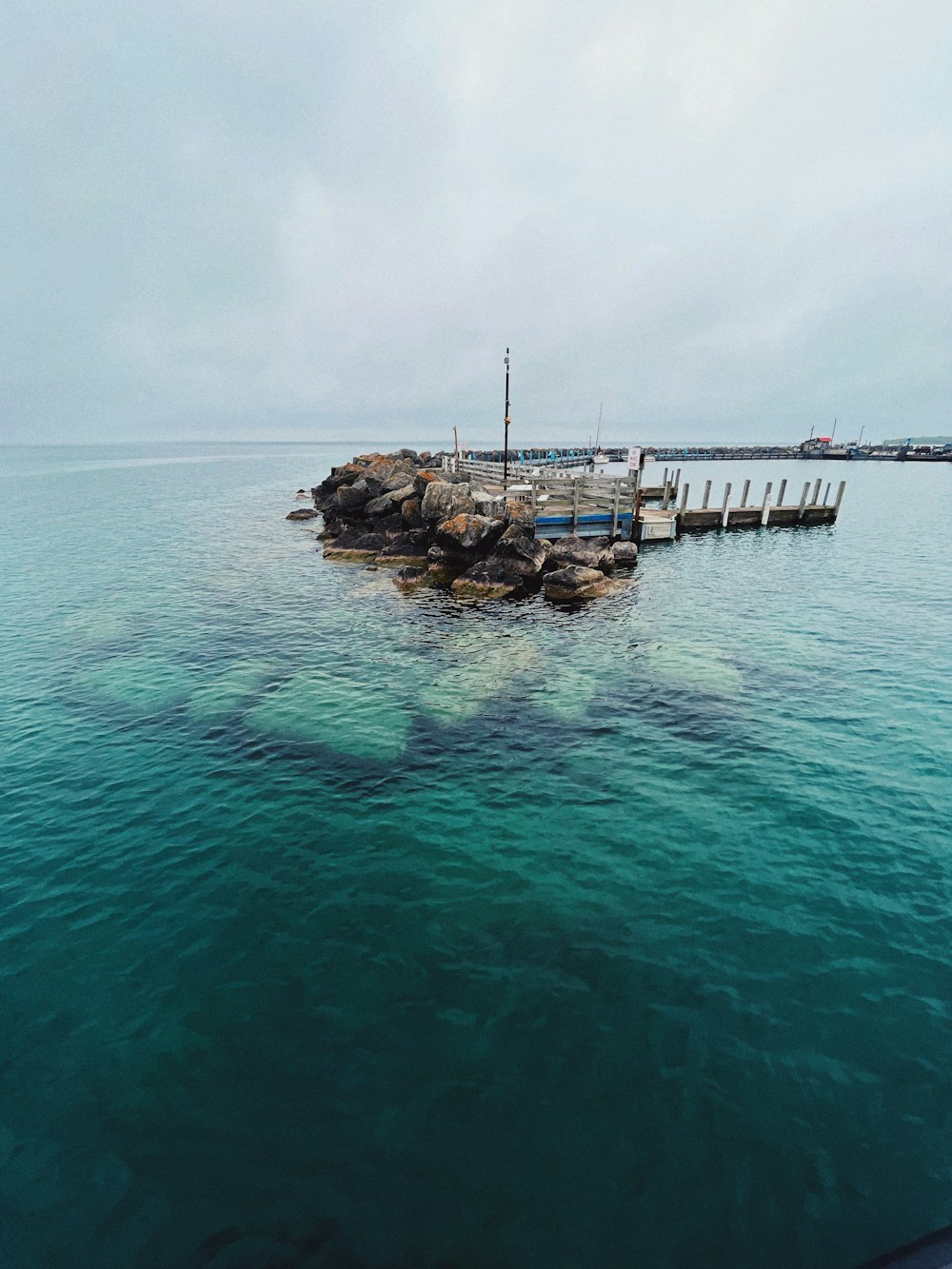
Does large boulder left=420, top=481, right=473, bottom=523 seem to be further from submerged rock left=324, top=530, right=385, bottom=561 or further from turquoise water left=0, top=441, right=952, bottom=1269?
turquoise water left=0, top=441, right=952, bottom=1269

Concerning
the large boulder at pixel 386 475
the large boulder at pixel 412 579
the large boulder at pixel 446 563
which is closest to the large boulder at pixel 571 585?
the large boulder at pixel 446 563

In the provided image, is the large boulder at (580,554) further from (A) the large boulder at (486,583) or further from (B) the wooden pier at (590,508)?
(A) the large boulder at (486,583)

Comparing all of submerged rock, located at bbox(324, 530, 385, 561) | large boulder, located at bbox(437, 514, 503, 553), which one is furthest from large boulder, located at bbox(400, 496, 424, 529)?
large boulder, located at bbox(437, 514, 503, 553)

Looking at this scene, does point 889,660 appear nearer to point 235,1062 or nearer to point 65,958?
point 235,1062

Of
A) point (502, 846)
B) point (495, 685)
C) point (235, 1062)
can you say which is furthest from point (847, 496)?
point (235, 1062)

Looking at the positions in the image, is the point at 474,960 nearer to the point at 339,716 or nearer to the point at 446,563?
the point at 339,716

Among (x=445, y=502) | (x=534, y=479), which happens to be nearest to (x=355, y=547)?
(x=445, y=502)
